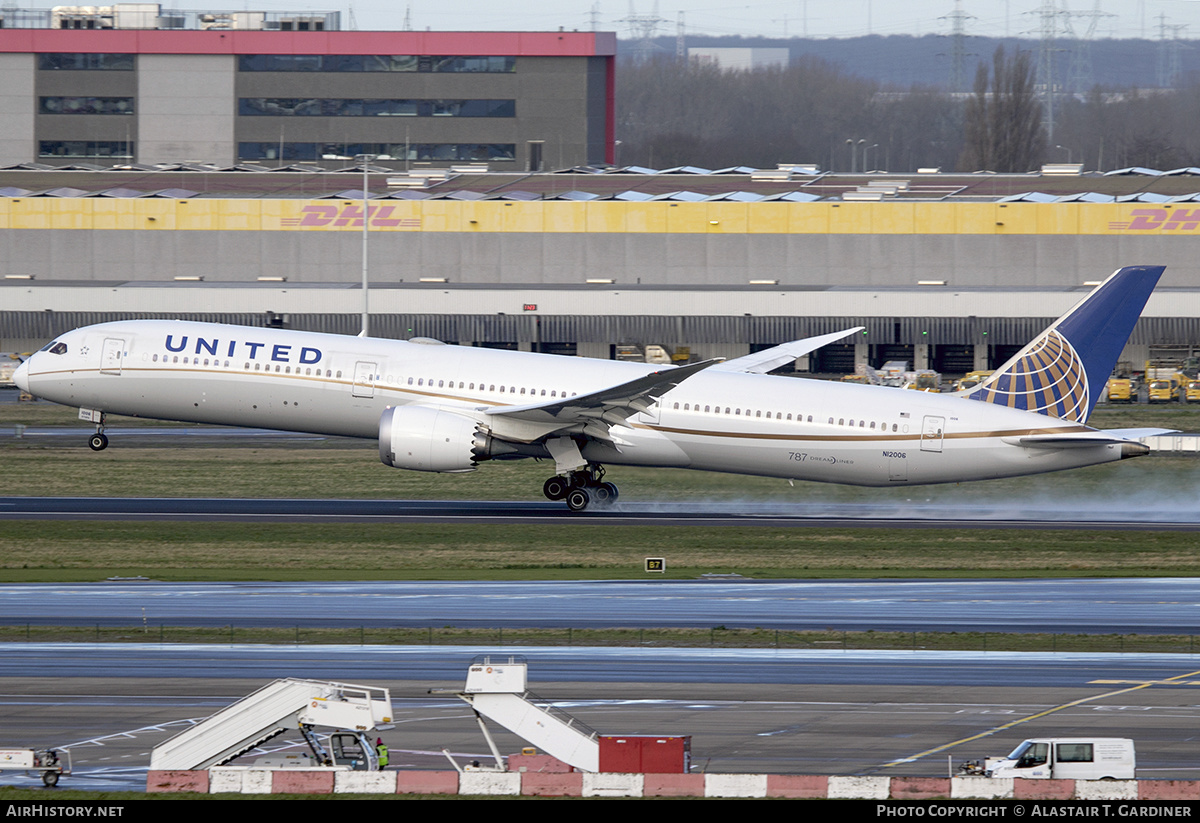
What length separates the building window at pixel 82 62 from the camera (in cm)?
14675

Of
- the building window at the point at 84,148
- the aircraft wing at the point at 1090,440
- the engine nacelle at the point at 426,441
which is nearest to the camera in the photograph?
the aircraft wing at the point at 1090,440

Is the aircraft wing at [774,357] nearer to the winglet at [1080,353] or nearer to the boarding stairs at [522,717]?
the winglet at [1080,353]

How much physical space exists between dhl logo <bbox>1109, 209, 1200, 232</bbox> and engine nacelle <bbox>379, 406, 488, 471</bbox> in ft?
232

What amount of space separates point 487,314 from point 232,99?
64.2m

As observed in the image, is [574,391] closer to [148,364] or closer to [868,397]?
[868,397]

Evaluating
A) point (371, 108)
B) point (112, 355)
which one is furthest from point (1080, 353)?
point (371, 108)

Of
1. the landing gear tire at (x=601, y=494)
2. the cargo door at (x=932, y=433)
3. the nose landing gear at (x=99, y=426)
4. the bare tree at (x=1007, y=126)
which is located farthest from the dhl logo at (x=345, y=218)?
the bare tree at (x=1007, y=126)

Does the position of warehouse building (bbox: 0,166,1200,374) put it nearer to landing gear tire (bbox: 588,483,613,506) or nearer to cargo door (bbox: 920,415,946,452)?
landing gear tire (bbox: 588,483,613,506)

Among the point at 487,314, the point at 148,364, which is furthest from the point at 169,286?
the point at 148,364

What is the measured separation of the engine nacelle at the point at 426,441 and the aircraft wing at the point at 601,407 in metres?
1.46

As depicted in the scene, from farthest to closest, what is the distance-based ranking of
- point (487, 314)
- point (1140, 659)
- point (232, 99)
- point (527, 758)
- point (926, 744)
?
point (232, 99)
point (487, 314)
point (1140, 659)
point (926, 744)
point (527, 758)

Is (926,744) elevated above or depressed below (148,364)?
below

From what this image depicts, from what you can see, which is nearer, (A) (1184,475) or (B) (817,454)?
(B) (817,454)

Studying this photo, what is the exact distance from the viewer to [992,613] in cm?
3409
